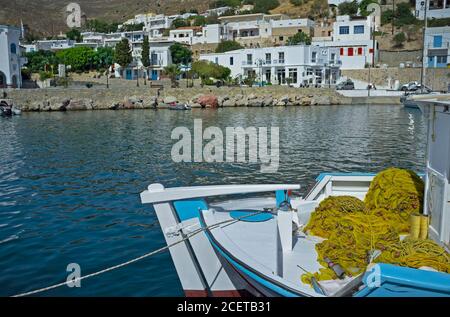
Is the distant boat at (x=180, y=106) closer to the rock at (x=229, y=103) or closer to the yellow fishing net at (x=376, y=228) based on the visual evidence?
the rock at (x=229, y=103)

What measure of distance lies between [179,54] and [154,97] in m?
25.6

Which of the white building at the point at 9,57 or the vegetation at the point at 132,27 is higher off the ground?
the vegetation at the point at 132,27

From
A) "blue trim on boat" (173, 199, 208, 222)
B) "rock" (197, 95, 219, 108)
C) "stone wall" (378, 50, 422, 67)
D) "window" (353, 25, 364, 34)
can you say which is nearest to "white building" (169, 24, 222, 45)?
"window" (353, 25, 364, 34)

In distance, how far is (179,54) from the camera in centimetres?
8100

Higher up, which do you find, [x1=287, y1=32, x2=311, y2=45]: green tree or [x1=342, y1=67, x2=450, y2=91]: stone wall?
[x1=287, y1=32, x2=311, y2=45]: green tree

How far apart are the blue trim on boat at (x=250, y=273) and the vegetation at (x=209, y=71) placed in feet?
204

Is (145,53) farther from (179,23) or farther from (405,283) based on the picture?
(405,283)

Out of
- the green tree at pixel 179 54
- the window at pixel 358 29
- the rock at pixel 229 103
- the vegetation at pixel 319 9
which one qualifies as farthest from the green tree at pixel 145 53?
the vegetation at pixel 319 9

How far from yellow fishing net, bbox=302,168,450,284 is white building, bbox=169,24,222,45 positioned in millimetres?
84915

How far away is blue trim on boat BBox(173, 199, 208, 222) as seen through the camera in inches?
280

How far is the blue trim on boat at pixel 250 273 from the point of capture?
17.3ft

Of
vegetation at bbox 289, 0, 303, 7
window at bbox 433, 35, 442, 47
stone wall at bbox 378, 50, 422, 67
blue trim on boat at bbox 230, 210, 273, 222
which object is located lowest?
blue trim on boat at bbox 230, 210, 273, 222

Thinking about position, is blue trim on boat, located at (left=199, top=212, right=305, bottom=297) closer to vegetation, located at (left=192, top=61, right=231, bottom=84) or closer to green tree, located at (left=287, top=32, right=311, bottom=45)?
vegetation, located at (left=192, top=61, right=231, bottom=84)

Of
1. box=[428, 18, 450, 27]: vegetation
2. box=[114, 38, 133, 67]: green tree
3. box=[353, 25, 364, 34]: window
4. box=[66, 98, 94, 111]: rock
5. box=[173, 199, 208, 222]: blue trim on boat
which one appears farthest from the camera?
box=[428, 18, 450, 27]: vegetation
